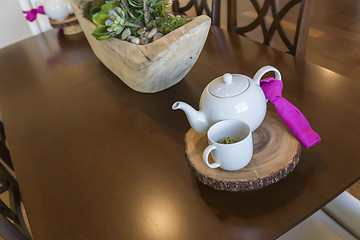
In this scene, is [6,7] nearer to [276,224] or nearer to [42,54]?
[42,54]

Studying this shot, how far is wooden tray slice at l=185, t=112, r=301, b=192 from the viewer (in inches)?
23.7

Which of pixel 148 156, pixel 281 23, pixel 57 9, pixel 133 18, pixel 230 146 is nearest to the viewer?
pixel 230 146

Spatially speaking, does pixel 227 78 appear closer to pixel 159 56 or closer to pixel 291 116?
pixel 291 116

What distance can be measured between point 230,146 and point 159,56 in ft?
1.16

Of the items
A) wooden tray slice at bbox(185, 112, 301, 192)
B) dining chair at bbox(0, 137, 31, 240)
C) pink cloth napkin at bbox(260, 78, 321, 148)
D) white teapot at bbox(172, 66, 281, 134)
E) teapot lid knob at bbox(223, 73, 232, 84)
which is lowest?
dining chair at bbox(0, 137, 31, 240)

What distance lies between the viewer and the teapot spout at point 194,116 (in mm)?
645

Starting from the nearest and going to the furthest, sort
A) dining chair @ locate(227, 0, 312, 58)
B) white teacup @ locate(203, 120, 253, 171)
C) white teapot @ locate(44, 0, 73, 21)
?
white teacup @ locate(203, 120, 253, 171), dining chair @ locate(227, 0, 312, 58), white teapot @ locate(44, 0, 73, 21)

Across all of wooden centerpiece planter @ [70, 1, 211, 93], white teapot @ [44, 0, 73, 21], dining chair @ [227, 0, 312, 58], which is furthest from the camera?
white teapot @ [44, 0, 73, 21]

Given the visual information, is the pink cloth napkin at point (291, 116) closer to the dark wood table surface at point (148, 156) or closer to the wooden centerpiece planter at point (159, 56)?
the dark wood table surface at point (148, 156)

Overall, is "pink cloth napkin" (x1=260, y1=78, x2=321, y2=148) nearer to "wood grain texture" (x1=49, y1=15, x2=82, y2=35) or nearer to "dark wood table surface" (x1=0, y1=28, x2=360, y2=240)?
"dark wood table surface" (x1=0, y1=28, x2=360, y2=240)

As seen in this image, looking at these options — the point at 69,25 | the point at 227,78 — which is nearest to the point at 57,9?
the point at 69,25

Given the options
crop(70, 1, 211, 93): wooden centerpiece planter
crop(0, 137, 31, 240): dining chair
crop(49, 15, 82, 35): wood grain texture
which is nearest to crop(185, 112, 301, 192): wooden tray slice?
crop(70, 1, 211, 93): wooden centerpiece planter

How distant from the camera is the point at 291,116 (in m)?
0.67

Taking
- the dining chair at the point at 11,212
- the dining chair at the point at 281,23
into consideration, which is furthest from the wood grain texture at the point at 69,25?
the dining chair at the point at 11,212
